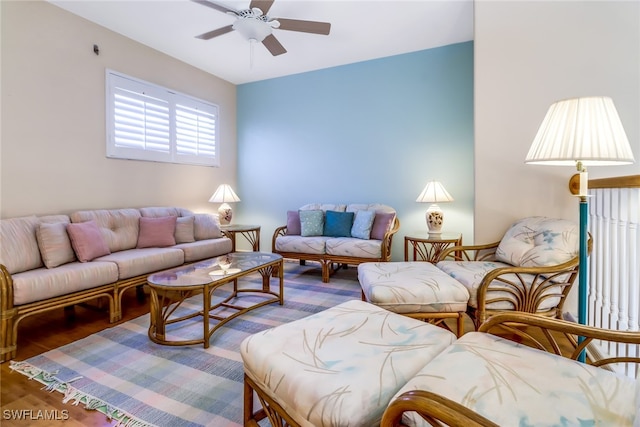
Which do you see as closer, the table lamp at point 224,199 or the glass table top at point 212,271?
the glass table top at point 212,271

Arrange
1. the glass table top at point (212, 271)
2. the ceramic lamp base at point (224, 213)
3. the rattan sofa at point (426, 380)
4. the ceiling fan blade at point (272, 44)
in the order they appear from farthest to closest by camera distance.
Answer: the ceramic lamp base at point (224, 213) → the ceiling fan blade at point (272, 44) → the glass table top at point (212, 271) → the rattan sofa at point (426, 380)

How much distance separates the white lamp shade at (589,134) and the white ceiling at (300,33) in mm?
2201

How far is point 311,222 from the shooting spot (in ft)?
13.4

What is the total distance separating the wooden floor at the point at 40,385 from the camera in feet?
4.73

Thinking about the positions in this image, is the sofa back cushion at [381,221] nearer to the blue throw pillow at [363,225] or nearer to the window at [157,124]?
the blue throw pillow at [363,225]

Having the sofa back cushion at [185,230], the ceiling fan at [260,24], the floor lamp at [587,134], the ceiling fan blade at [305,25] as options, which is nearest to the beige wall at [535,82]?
the floor lamp at [587,134]

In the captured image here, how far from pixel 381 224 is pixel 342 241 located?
1.76ft

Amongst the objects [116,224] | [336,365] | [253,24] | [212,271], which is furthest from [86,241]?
[336,365]

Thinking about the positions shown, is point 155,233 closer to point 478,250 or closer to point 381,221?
point 381,221

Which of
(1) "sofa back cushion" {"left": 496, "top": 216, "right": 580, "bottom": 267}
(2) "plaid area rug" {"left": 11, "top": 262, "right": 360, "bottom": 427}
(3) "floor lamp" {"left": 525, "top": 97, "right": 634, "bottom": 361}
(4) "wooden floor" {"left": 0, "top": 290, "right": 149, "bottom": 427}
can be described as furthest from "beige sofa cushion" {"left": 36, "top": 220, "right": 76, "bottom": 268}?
(1) "sofa back cushion" {"left": 496, "top": 216, "right": 580, "bottom": 267}

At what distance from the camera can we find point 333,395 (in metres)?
0.89

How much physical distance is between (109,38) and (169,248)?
241 centimetres

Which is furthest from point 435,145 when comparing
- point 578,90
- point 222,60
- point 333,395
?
point 333,395

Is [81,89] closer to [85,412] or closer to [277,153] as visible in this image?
[277,153]
